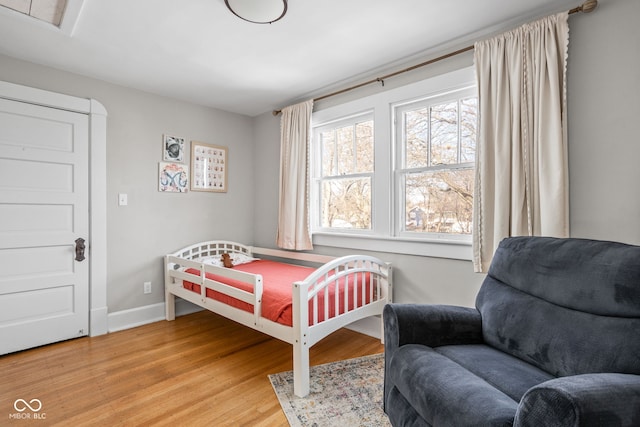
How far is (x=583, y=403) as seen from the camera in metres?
0.83

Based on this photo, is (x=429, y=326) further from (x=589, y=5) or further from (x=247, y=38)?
(x=247, y=38)

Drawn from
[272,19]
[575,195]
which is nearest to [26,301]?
[272,19]

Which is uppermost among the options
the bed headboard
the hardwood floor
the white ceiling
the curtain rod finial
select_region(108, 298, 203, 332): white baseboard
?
the white ceiling

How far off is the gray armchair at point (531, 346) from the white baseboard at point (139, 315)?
2662mm

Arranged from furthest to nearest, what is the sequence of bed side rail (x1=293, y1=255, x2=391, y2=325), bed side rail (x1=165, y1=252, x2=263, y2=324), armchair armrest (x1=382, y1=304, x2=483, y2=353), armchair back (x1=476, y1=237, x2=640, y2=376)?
bed side rail (x1=165, y1=252, x2=263, y2=324) < bed side rail (x1=293, y1=255, x2=391, y2=325) < armchair armrest (x1=382, y1=304, x2=483, y2=353) < armchair back (x1=476, y1=237, x2=640, y2=376)

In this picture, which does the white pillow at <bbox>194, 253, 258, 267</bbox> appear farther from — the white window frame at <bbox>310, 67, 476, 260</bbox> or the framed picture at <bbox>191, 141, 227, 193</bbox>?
the white window frame at <bbox>310, 67, 476, 260</bbox>

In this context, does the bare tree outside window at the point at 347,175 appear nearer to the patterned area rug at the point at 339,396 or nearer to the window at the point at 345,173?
the window at the point at 345,173

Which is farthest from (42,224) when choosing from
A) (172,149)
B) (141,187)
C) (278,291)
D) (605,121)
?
(605,121)

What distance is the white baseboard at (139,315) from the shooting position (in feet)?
10.0

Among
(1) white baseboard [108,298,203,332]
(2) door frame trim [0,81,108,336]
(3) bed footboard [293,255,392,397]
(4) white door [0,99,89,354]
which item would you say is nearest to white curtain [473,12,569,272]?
(3) bed footboard [293,255,392,397]

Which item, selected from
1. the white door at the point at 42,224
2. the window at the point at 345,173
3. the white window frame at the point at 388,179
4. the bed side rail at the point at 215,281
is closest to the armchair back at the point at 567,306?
the white window frame at the point at 388,179

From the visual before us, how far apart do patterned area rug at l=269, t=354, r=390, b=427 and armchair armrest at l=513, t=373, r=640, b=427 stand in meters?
0.99

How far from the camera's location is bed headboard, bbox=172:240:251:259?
3508 millimetres

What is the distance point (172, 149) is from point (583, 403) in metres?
3.62
